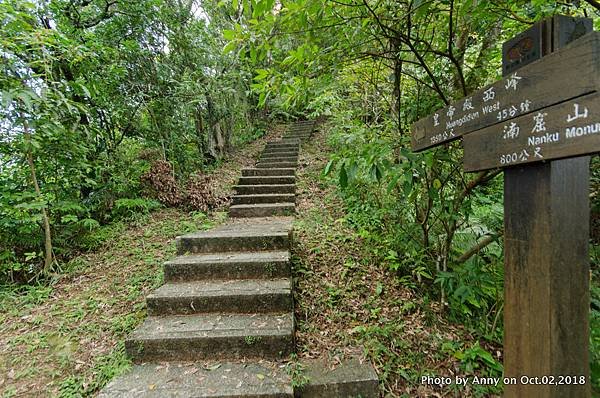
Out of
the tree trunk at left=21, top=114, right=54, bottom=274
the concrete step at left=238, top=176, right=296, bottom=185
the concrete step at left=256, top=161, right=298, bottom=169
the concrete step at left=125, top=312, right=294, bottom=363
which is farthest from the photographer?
the concrete step at left=256, top=161, right=298, bottom=169

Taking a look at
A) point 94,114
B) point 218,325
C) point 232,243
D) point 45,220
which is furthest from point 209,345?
point 94,114

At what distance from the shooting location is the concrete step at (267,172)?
227 inches

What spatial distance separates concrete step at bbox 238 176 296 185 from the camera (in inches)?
213

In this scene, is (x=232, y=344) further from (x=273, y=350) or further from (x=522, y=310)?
(x=522, y=310)

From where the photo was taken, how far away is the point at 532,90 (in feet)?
3.27

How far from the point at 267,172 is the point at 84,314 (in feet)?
12.7

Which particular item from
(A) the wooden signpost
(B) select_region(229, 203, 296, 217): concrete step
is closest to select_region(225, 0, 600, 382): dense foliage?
(A) the wooden signpost

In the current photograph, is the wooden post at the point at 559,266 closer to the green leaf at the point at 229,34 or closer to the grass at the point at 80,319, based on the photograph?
the green leaf at the point at 229,34

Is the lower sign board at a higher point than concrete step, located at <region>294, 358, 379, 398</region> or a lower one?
higher

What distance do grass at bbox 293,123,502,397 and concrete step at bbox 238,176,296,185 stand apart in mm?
2231

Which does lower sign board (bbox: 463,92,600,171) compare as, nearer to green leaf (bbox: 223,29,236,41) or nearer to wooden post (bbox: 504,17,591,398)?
wooden post (bbox: 504,17,591,398)

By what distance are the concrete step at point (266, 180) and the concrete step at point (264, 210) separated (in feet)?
3.03

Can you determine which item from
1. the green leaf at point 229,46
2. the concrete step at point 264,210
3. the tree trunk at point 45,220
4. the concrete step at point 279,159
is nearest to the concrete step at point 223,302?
the tree trunk at point 45,220

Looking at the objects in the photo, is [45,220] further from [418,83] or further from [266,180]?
[418,83]
